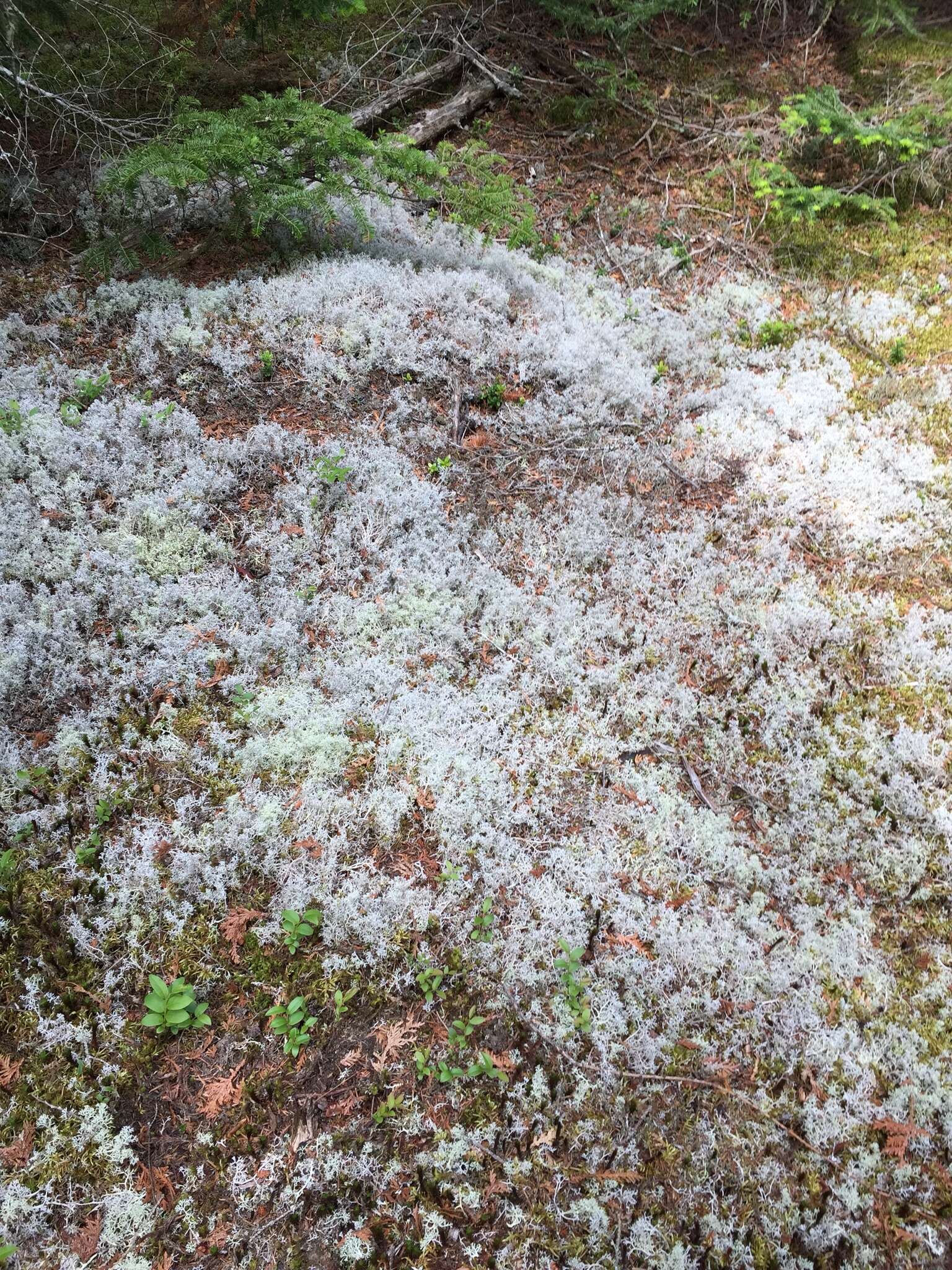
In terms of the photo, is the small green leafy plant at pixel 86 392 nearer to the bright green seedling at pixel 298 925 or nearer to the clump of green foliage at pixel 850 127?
the bright green seedling at pixel 298 925

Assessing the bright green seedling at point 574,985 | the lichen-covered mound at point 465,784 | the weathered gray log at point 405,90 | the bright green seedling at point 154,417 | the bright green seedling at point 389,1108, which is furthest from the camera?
the weathered gray log at point 405,90

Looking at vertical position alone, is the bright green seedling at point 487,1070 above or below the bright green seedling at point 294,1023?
above

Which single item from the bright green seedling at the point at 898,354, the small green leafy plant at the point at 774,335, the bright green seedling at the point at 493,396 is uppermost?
the bright green seedling at the point at 898,354

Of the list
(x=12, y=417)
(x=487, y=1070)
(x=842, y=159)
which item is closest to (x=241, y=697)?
(x=487, y=1070)

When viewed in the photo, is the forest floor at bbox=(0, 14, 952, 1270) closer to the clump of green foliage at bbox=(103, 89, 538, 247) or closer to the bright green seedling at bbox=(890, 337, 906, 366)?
the bright green seedling at bbox=(890, 337, 906, 366)

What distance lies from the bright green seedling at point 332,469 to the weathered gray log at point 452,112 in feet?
17.1

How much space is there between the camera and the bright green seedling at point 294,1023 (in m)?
3.54

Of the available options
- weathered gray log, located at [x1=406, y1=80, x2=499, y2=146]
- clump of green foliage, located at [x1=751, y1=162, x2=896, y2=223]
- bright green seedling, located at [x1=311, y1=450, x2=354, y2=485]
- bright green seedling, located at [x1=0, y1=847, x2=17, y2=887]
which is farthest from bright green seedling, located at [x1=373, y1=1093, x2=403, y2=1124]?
weathered gray log, located at [x1=406, y1=80, x2=499, y2=146]

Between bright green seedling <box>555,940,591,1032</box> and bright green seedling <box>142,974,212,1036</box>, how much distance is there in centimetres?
187

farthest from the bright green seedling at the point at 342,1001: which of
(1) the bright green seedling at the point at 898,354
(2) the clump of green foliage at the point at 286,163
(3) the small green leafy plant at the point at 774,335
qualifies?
(1) the bright green seedling at the point at 898,354

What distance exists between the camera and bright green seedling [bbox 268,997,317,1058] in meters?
3.54

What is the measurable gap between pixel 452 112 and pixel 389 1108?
10.7 m

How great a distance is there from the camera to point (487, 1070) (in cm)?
352

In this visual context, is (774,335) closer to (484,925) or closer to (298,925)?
(484,925)
